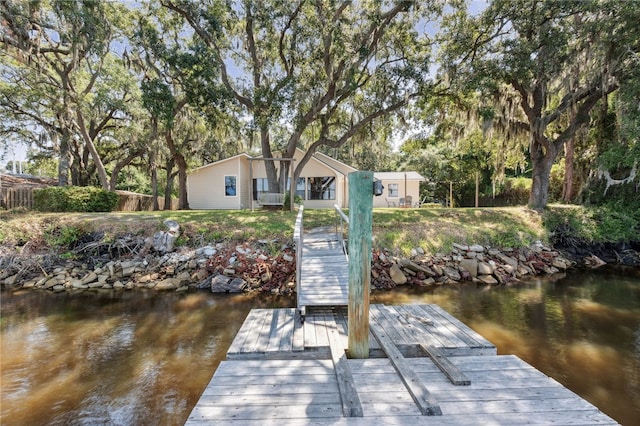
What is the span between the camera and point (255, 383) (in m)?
3.09

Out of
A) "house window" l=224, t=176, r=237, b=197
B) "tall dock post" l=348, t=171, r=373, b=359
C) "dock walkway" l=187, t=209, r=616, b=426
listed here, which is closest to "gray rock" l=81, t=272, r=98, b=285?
"dock walkway" l=187, t=209, r=616, b=426

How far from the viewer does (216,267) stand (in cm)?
913

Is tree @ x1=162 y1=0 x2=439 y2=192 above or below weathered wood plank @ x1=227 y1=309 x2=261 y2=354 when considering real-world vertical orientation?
above

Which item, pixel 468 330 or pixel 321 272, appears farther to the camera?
pixel 321 272

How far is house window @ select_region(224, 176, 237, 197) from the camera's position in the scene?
2002 cm

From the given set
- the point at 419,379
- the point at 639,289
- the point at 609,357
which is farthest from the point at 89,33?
the point at 639,289

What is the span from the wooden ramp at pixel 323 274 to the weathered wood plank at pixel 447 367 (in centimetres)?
151

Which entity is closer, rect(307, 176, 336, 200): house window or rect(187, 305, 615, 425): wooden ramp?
rect(187, 305, 615, 425): wooden ramp

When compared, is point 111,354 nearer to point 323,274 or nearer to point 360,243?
point 323,274

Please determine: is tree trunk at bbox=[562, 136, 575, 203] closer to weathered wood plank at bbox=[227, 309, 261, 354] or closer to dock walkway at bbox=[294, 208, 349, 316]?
dock walkway at bbox=[294, 208, 349, 316]

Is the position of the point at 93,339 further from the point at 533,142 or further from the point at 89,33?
the point at 533,142

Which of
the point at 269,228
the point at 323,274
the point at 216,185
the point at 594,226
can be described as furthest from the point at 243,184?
the point at 594,226

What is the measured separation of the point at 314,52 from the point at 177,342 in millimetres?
11230

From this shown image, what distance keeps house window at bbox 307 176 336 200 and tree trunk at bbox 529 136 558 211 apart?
10.3 m
